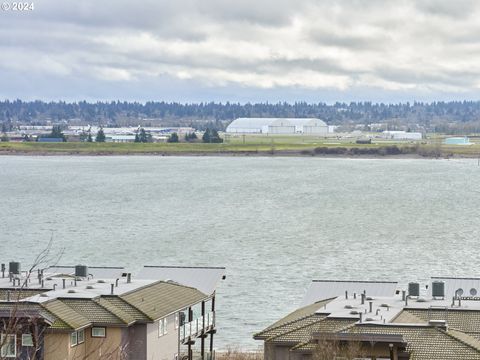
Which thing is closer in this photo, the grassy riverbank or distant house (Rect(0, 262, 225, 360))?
distant house (Rect(0, 262, 225, 360))

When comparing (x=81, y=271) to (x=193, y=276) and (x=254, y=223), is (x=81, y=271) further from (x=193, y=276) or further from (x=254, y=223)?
(x=254, y=223)

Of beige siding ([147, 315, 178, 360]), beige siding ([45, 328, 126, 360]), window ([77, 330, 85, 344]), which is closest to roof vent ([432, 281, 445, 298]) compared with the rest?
beige siding ([147, 315, 178, 360])

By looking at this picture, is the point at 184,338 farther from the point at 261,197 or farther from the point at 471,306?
the point at 261,197

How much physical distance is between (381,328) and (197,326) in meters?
5.84

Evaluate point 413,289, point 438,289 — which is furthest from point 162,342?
point 438,289

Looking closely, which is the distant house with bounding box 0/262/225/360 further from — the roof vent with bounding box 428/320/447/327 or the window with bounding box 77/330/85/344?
the roof vent with bounding box 428/320/447/327

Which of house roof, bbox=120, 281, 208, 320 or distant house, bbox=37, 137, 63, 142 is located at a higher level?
house roof, bbox=120, 281, 208, 320

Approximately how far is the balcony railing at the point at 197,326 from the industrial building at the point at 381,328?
1752 millimetres

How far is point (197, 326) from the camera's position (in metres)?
21.7

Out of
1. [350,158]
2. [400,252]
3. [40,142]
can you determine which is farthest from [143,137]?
[400,252]

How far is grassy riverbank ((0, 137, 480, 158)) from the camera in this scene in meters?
135

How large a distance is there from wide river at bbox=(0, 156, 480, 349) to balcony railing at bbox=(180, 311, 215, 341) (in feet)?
7.86

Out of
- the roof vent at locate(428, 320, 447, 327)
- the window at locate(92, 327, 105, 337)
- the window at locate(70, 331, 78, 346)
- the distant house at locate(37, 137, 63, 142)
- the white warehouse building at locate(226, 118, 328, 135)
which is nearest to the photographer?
the roof vent at locate(428, 320, 447, 327)

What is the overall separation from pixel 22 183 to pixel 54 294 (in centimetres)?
7398
